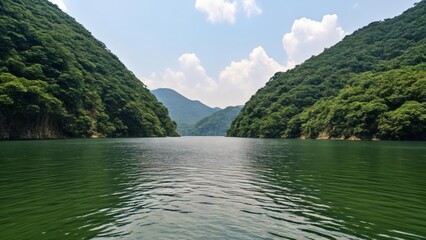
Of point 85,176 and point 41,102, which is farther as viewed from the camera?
point 41,102

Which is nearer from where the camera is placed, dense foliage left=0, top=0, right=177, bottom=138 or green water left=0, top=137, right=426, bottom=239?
green water left=0, top=137, right=426, bottom=239

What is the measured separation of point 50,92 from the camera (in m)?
112

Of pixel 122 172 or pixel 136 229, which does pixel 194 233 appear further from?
pixel 122 172

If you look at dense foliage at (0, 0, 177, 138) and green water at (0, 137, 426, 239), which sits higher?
dense foliage at (0, 0, 177, 138)

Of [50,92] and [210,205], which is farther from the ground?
[50,92]

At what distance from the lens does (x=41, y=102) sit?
100m

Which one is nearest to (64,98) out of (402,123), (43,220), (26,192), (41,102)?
(41,102)

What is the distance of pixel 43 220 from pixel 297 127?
171 meters

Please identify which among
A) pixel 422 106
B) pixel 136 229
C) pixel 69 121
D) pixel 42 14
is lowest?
pixel 136 229

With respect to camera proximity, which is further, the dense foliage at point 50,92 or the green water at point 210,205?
the dense foliage at point 50,92

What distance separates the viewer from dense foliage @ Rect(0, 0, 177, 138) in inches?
3772

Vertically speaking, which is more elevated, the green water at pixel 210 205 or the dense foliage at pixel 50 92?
the dense foliage at pixel 50 92

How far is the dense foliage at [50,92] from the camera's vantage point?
95.8 m

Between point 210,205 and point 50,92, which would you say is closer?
point 210,205
